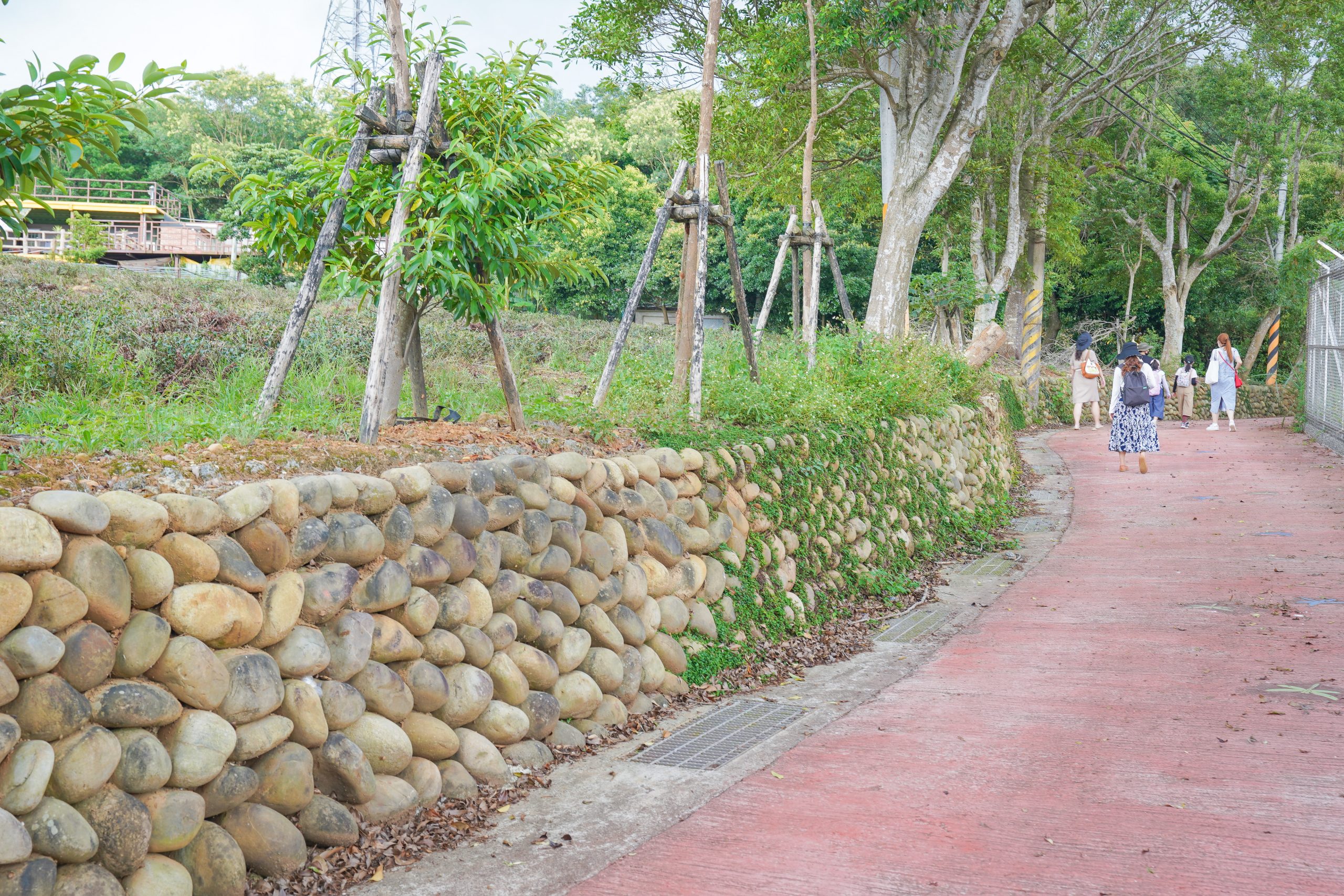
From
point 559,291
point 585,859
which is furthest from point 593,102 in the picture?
point 585,859

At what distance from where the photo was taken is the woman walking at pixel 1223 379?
695 inches

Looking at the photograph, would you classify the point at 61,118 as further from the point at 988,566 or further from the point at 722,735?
the point at 988,566

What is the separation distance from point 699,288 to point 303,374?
3.14 meters

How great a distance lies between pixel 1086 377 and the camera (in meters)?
19.7

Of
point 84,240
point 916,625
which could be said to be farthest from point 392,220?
point 84,240

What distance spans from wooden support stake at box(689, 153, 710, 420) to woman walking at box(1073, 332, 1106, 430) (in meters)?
12.6

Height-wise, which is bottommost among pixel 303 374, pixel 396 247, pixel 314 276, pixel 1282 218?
pixel 303 374

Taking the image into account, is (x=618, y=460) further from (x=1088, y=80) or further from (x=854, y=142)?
(x=1088, y=80)

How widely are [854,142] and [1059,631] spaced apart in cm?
1724

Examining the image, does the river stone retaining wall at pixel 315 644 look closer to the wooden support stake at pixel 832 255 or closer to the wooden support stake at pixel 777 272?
the wooden support stake at pixel 777 272

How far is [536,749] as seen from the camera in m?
4.66

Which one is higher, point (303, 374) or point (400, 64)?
point (400, 64)

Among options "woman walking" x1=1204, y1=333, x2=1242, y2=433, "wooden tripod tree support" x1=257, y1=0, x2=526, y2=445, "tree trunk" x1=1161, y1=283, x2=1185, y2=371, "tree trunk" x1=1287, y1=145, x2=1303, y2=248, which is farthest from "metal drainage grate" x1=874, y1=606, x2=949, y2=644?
"tree trunk" x1=1287, y1=145, x2=1303, y2=248

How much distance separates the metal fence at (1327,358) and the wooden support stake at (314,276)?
13.0 m
